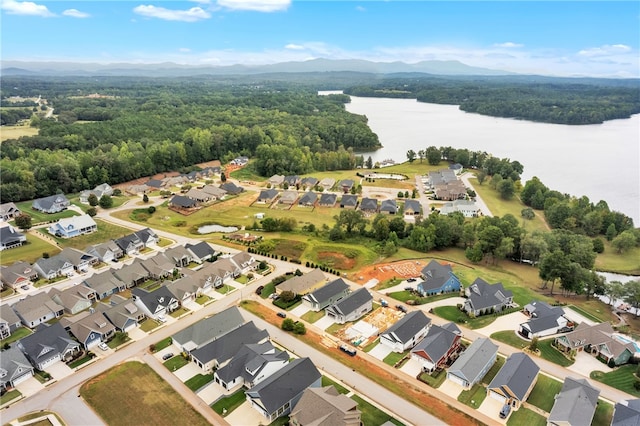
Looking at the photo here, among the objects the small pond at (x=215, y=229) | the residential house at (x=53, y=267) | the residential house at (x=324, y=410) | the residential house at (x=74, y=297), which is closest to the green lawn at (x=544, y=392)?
the residential house at (x=324, y=410)

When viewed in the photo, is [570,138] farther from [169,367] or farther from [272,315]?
[169,367]

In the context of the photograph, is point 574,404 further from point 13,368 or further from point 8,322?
point 8,322

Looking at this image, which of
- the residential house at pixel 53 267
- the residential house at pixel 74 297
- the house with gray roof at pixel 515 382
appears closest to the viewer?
the house with gray roof at pixel 515 382

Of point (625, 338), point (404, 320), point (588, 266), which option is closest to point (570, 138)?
point (588, 266)

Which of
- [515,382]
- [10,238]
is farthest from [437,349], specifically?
[10,238]

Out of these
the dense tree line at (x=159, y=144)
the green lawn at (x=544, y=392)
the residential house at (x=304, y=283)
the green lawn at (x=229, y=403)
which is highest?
the dense tree line at (x=159, y=144)

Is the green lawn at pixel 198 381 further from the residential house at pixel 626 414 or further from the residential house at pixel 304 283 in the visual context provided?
the residential house at pixel 626 414
